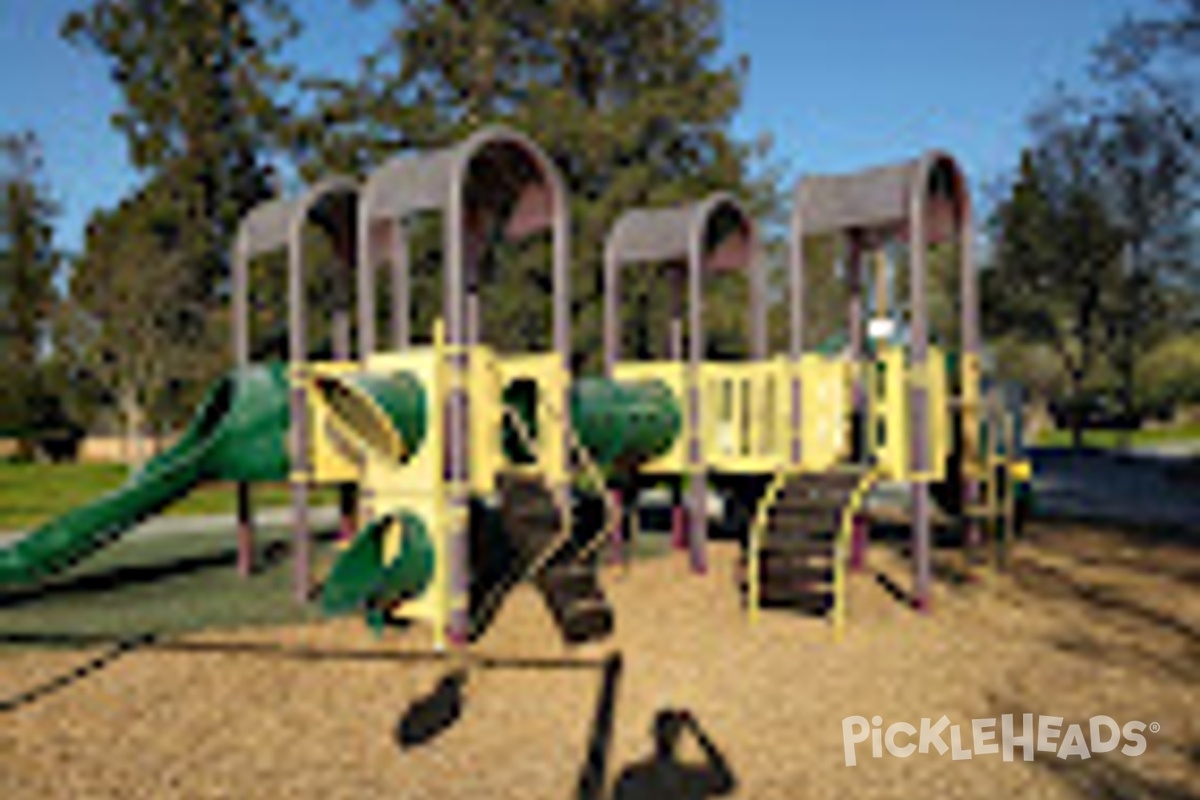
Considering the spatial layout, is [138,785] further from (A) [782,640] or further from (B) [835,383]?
(B) [835,383]

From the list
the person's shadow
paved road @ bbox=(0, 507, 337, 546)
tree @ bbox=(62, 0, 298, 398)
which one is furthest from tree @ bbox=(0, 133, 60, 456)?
the person's shadow

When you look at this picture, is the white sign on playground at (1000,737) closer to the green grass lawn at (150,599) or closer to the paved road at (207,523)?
the green grass lawn at (150,599)

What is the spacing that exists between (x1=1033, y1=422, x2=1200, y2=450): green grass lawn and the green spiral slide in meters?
44.1

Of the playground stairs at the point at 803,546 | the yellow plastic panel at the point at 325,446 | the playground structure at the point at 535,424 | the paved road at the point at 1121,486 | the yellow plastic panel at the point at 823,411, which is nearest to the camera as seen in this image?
the playground structure at the point at 535,424

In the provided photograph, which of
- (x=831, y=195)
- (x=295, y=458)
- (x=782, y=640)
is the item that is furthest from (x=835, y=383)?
(x=295, y=458)

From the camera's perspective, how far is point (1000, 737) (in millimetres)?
7102

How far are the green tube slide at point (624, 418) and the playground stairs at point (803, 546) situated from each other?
2.06 metres

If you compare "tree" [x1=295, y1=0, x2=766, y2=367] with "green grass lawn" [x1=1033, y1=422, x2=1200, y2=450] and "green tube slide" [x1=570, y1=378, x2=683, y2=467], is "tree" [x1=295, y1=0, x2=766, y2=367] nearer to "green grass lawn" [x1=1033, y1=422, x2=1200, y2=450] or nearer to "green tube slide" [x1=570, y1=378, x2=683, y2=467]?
"green tube slide" [x1=570, y1=378, x2=683, y2=467]

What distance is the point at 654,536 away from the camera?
18281 millimetres

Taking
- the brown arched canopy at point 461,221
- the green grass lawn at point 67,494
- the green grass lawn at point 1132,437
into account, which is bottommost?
the green grass lawn at point 67,494

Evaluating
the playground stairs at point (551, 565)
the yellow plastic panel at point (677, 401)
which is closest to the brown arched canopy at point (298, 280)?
the playground stairs at point (551, 565)

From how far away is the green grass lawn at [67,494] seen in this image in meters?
22.9

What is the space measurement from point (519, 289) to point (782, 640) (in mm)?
20885

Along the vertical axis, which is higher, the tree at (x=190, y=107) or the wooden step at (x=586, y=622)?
the tree at (x=190, y=107)
